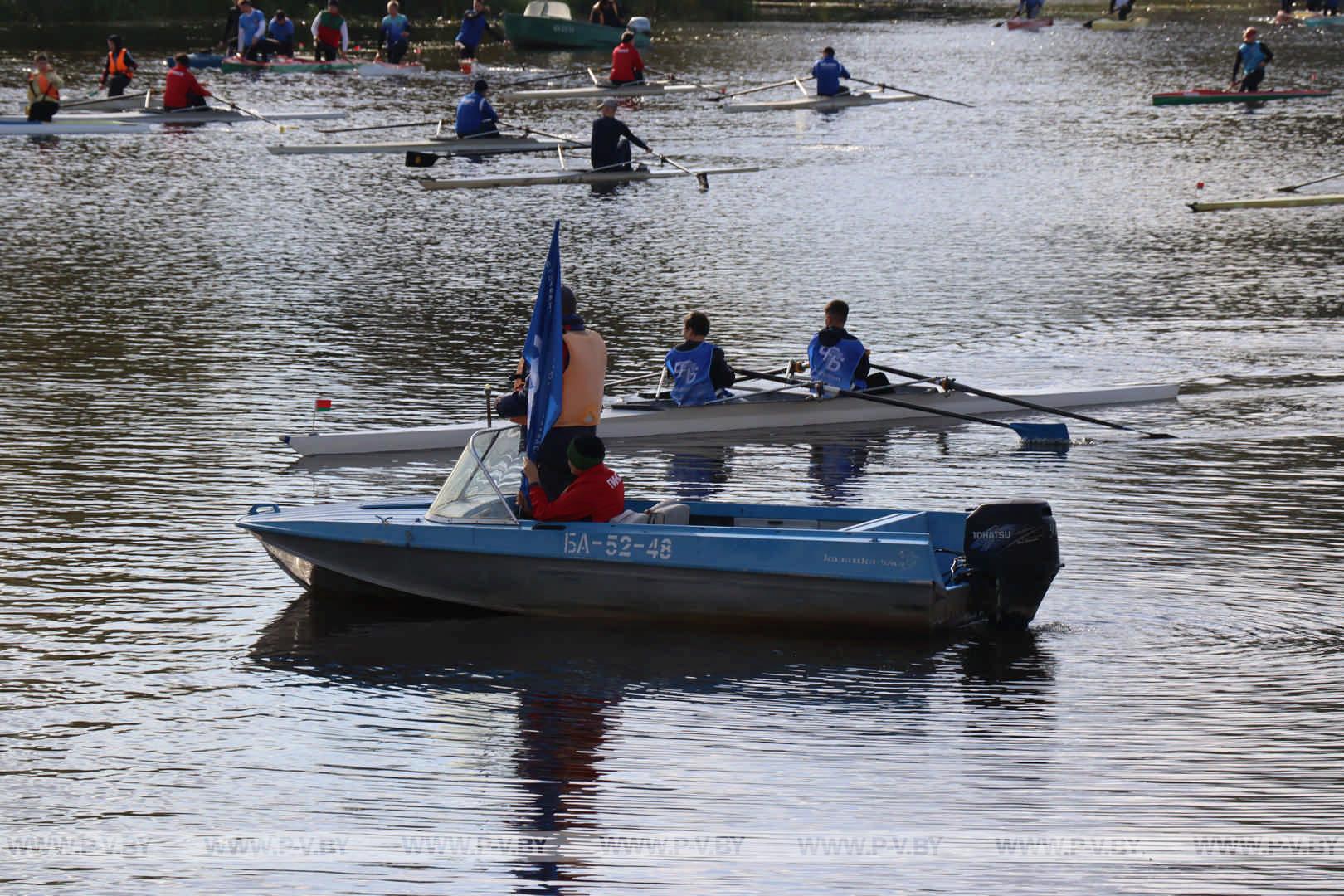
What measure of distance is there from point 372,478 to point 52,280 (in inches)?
427

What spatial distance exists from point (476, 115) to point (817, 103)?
12440 mm

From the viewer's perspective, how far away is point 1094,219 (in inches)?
1139

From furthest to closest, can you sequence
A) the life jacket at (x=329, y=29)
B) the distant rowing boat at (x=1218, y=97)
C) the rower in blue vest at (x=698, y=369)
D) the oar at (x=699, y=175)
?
the life jacket at (x=329, y=29) < the distant rowing boat at (x=1218, y=97) < the oar at (x=699, y=175) < the rower in blue vest at (x=698, y=369)

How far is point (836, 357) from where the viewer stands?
16.1 m

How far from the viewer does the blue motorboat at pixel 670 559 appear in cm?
1081

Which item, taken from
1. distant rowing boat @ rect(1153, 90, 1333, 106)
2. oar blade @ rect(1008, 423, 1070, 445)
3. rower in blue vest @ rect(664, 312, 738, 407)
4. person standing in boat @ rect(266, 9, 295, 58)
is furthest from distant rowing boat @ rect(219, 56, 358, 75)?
oar blade @ rect(1008, 423, 1070, 445)

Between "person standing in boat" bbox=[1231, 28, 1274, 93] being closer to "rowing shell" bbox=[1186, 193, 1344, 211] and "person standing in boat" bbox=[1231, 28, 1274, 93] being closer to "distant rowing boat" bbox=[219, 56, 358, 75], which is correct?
"rowing shell" bbox=[1186, 193, 1344, 211]

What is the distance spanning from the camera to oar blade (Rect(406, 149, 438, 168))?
3316 centimetres

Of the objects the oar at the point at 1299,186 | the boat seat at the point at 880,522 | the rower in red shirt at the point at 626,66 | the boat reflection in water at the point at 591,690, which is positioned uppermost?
the rower in red shirt at the point at 626,66

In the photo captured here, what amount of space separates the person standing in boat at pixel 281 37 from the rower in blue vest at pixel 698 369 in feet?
125

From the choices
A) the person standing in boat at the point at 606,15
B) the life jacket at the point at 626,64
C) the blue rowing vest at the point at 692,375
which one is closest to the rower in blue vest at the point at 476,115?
the life jacket at the point at 626,64

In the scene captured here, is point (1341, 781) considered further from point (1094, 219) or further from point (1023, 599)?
point (1094, 219)

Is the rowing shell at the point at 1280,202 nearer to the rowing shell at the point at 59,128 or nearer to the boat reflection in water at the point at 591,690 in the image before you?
the boat reflection in water at the point at 591,690

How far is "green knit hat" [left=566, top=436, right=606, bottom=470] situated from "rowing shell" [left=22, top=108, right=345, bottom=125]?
97.2ft
